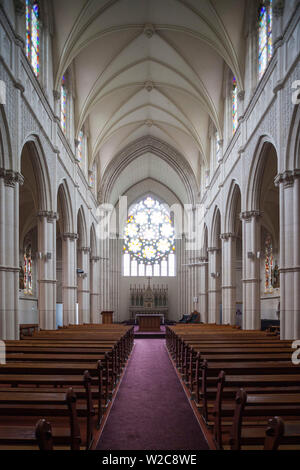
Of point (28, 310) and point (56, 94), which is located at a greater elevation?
point (56, 94)

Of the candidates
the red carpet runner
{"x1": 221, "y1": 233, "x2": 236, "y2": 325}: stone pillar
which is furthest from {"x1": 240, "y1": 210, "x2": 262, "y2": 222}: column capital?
the red carpet runner

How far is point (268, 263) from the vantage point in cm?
2695

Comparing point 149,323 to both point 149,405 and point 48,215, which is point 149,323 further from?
point 149,405

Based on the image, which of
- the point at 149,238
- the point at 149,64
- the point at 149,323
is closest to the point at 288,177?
the point at 149,64

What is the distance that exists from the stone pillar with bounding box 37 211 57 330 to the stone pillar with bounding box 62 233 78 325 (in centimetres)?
335

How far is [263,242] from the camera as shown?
2841 centimetres

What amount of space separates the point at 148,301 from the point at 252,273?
17813 mm

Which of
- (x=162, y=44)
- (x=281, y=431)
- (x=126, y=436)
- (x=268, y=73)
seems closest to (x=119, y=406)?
(x=126, y=436)

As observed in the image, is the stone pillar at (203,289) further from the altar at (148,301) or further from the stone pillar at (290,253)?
the stone pillar at (290,253)

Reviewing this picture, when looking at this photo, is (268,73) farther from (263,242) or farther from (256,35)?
(263,242)

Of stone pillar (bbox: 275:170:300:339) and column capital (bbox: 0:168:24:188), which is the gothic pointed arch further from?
column capital (bbox: 0:168:24:188)

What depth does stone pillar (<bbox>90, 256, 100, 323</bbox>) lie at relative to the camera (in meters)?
27.4

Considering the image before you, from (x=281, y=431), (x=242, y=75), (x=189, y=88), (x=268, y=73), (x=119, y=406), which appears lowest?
(x=119, y=406)

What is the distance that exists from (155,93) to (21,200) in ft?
32.5
